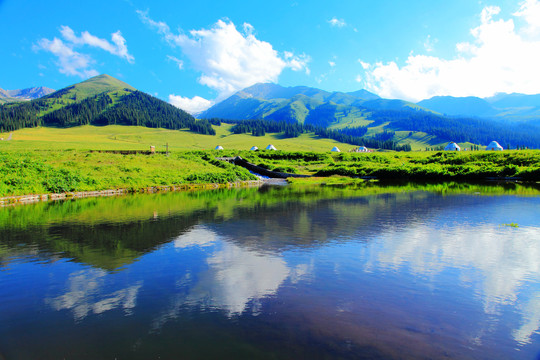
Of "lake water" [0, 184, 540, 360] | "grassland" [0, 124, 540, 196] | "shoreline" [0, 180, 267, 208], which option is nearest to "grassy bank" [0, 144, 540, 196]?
"grassland" [0, 124, 540, 196]

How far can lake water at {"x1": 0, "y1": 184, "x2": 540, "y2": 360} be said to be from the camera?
901 centimetres

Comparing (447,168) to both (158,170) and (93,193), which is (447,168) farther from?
(93,193)

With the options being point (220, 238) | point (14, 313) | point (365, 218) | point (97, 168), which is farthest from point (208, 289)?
point (97, 168)

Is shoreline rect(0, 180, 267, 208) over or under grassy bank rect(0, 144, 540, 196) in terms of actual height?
under

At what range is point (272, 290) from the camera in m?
12.6

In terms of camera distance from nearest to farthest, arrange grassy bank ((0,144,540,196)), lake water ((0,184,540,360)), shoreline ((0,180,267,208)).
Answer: lake water ((0,184,540,360))
shoreline ((0,180,267,208))
grassy bank ((0,144,540,196))

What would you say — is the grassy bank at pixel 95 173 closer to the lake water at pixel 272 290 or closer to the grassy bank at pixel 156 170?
the grassy bank at pixel 156 170

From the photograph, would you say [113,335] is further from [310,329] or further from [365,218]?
[365,218]

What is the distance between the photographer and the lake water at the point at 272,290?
29.6 ft

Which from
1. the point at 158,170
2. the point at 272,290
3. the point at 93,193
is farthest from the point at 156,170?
the point at 272,290

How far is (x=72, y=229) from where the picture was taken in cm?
2362

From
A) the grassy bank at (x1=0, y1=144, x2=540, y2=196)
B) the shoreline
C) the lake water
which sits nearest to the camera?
the lake water

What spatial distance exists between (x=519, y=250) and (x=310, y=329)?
554 inches

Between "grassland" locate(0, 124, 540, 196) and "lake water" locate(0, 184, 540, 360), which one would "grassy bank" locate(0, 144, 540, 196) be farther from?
"lake water" locate(0, 184, 540, 360)
